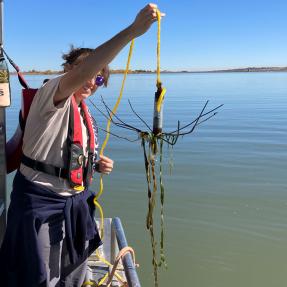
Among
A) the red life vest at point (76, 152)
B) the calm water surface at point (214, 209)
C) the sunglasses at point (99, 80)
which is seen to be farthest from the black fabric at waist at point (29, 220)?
the calm water surface at point (214, 209)

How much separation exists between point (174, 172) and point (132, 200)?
6.25 ft

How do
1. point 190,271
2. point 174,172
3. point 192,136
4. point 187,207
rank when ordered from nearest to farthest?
1. point 190,271
2. point 187,207
3. point 174,172
4. point 192,136

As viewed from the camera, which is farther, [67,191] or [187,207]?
[187,207]

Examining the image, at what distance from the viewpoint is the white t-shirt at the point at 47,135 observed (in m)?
2.11

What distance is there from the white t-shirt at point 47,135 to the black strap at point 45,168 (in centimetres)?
2

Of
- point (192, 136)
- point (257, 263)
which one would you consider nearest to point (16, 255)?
point (257, 263)

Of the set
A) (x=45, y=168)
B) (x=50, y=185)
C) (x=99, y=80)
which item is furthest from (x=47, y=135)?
(x=99, y=80)

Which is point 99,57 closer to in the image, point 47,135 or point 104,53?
point 104,53

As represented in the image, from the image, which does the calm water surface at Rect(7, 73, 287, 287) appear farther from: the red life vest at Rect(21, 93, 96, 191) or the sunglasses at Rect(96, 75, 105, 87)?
the sunglasses at Rect(96, 75, 105, 87)

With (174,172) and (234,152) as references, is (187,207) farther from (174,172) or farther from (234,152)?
(234,152)

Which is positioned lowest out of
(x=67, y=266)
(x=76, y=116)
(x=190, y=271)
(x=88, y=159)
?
(x=190, y=271)

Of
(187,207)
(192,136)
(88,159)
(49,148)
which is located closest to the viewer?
(49,148)

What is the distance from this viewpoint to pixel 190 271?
17.0 ft

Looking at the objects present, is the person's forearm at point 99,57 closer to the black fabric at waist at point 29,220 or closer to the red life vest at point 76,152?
the red life vest at point 76,152
